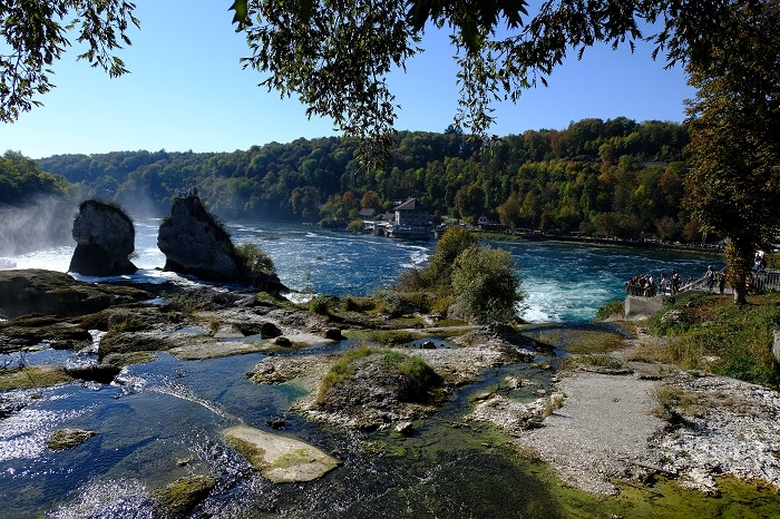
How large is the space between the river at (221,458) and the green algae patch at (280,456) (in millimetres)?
264

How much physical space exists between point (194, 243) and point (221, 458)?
46.0 metres

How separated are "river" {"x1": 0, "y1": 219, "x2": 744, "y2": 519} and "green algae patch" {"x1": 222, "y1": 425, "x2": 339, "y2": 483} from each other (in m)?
0.26

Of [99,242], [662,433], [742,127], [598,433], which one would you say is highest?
[742,127]

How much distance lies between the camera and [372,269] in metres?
71.8

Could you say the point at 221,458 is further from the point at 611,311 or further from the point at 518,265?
the point at 611,311

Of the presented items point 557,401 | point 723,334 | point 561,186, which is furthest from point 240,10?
point 561,186

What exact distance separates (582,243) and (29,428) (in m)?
121

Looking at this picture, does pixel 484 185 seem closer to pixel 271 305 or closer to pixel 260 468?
pixel 271 305

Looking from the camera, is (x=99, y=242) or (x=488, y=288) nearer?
(x=488, y=288)

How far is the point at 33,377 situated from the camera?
17.0 metres

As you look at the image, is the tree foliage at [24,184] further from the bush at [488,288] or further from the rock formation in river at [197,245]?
the bush at [488,288]

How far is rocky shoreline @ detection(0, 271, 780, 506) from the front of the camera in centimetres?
1112

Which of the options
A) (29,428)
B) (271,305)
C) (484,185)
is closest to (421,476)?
(29,428)

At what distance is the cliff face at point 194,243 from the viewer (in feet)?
172
